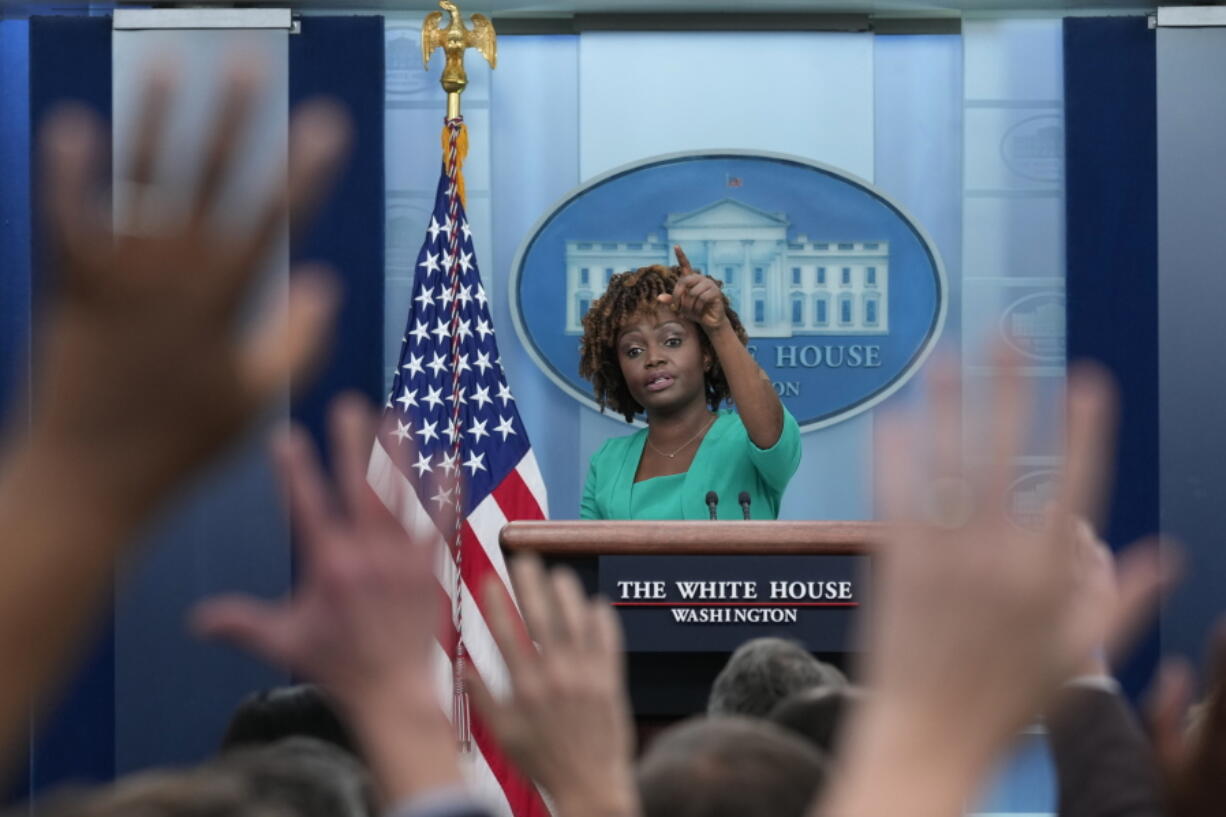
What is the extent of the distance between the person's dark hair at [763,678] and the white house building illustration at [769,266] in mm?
3987

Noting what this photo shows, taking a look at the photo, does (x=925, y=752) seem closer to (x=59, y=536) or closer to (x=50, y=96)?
(x=59, y=536)

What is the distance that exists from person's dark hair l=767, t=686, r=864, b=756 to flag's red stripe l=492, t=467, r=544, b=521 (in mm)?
3524

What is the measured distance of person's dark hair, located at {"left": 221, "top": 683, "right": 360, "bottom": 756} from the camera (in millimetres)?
1930

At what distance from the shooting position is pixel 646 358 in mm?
4129

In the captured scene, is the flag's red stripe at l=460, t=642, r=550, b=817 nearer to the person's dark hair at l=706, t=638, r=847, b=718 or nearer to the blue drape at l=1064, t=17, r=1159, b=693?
the person's dark hair at l=706, t=638, r=847, b=718

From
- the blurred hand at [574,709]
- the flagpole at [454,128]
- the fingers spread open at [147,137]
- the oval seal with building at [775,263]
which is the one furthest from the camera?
the oval seal with building at [775,263]

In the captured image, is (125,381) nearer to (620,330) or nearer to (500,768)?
(620,330)

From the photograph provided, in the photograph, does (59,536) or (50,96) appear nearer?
(59,536)

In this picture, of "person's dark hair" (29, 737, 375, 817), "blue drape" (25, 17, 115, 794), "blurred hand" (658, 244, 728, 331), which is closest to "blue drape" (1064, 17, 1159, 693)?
"blurred hand" (658, 244, 728, 331)

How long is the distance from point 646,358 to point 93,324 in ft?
11.4

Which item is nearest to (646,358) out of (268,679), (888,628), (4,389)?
(268,679)

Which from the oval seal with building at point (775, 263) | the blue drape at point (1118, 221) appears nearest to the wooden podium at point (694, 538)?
the oval seal with building at point (775, 263)

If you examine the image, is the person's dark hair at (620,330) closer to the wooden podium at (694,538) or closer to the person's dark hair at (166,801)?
the wooden podium at (694,538)

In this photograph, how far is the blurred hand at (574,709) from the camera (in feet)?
3.00
